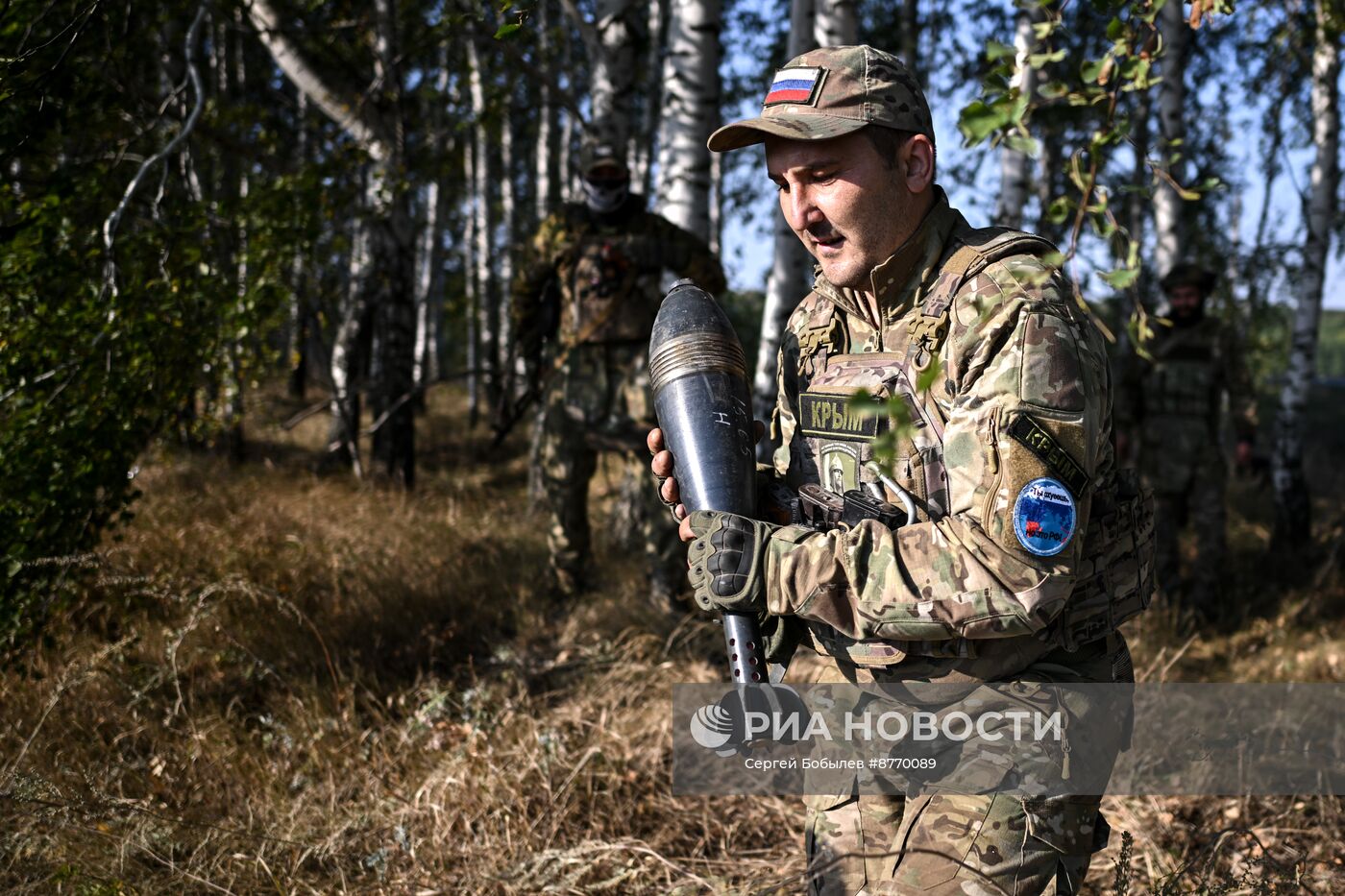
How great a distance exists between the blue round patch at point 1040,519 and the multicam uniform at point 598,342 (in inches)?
137

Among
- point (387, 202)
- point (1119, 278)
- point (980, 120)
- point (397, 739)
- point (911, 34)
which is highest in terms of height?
point (911, 34)

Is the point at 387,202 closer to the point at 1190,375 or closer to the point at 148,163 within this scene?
the point at 148,163

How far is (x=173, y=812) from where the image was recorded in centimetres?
279

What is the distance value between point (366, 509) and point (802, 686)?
192 inches

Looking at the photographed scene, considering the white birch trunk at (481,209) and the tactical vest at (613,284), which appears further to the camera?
the white birch trunk at (481,209)

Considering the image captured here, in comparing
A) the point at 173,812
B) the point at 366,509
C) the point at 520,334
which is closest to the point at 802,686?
the point at 173,812

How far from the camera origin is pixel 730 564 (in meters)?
1.67

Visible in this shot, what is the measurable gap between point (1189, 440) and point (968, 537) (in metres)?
5.68

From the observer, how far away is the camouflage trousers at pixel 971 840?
165 centimetres

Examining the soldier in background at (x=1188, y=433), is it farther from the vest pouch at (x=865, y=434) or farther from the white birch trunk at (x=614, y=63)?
the vest pouch at (x=865, y=434)

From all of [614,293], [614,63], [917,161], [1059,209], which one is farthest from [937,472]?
[614,63]

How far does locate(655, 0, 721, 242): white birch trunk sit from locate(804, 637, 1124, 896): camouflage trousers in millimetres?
3865

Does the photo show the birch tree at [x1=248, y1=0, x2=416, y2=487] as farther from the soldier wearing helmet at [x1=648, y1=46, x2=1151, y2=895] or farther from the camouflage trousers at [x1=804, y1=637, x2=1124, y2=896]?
the camouflage trousers at [x1=804, y1=637, x2=1124, y2=896]

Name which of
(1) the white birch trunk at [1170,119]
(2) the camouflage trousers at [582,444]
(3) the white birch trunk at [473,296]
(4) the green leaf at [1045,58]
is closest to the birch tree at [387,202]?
(2) the camouflage trousers at [582,444]
